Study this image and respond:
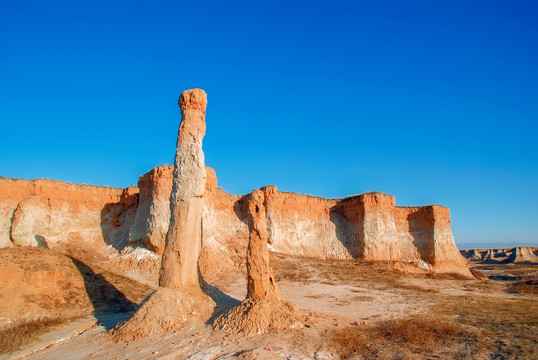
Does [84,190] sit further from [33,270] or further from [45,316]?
[45,316]

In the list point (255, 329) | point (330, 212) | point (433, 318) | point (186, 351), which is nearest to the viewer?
point (186, 351)

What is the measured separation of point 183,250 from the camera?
410 inches

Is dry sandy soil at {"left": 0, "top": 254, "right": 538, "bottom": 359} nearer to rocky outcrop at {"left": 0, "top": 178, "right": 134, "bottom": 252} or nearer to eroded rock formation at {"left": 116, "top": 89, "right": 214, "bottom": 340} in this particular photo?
eroded rock formation at {"left": 116, "top": 89, "right": 214, "bottom": 340}

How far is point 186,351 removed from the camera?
7672 millimetres

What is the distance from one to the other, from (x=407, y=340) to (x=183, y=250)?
6.30 m

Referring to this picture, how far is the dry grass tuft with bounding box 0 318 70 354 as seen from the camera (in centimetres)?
909

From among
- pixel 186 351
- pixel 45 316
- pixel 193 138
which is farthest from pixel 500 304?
pixel 45 316

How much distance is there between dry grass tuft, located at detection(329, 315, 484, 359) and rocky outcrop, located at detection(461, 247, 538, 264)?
70057 mm

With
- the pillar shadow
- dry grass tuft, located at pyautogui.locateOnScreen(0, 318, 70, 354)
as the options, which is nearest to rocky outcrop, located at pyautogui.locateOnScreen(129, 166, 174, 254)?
the pillar shadow

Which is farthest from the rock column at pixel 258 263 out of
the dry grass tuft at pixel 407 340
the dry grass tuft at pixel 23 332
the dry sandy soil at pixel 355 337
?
the dry grass tuft at pixel 23 332

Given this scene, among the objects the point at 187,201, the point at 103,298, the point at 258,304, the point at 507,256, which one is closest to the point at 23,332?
the point at 103,298

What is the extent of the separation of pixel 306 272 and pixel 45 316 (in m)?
13.9

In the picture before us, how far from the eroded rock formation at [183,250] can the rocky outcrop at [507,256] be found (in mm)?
72759

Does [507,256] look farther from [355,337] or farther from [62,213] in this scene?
[355,337]
